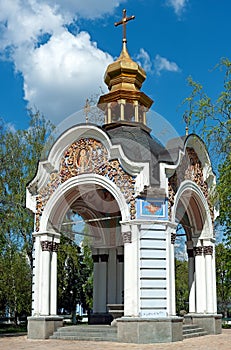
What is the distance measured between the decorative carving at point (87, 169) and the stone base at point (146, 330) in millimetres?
2499

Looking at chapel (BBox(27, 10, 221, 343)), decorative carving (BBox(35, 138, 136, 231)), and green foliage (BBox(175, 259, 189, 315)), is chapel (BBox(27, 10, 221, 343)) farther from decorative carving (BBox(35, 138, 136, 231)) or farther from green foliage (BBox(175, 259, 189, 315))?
green foliage (BBox(175, 259, 189, 315))

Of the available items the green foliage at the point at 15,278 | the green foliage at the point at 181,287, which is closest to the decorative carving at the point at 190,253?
the green foliage at the point at 15,278

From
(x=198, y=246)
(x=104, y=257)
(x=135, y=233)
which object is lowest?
(x=104, y=257)

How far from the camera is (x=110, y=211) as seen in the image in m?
17.5

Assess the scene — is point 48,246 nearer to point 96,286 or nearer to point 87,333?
point 87,333

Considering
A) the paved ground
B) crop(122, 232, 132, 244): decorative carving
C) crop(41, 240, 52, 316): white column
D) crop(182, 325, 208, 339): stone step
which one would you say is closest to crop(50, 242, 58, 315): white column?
crop(41, 240, 52, 316): white column

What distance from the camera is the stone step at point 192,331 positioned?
552 inches

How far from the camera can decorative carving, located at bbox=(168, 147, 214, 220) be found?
45.6 ft

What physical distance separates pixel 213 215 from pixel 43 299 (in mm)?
5749

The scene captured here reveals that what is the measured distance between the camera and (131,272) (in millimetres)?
12867

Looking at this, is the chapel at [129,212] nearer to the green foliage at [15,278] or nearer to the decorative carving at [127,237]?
the decorative carving at [127,237]

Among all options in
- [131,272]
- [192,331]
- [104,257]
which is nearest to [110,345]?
[131,272]

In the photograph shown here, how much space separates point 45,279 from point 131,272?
264 cm

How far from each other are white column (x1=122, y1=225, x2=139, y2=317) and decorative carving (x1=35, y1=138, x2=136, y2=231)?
0.47 meters
